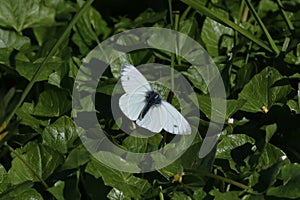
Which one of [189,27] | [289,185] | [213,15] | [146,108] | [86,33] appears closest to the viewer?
[289,185]

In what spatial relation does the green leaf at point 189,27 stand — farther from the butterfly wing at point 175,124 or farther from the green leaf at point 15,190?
the green leaf at point 15,190

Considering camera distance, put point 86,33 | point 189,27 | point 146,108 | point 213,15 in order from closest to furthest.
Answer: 1. point 146,108
2. point 213,15
3. point 189,27
4. point 86,33

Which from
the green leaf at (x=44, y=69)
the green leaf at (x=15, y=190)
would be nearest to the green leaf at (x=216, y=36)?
the green leaf at (x=44, y=69)

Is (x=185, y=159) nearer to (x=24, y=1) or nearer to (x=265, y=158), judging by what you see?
(x=265, y=158)

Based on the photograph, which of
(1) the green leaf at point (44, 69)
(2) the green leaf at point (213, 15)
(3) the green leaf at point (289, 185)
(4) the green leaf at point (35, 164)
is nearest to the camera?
(3) the green leaf at point (289, 185)

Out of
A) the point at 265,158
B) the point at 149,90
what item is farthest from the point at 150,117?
the point at 265,158

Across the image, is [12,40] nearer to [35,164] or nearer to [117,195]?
[35,164]

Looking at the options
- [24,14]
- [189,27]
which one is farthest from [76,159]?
[24,14]
